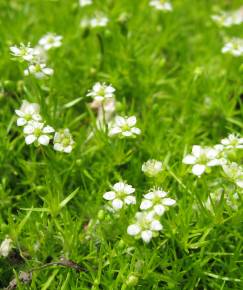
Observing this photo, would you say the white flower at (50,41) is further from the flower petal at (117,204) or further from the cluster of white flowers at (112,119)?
the flower petal at (117,204)

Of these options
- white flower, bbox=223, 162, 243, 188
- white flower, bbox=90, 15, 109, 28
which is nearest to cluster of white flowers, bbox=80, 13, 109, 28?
white flower, bbox=90, 15, 109, 28

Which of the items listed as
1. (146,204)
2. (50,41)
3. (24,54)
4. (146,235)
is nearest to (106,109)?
(50,41)

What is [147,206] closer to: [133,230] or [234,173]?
[133,230]

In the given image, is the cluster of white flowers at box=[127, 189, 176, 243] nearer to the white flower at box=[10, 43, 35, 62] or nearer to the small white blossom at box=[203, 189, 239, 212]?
the small white blossom at box=[203, 189, 239, 212]

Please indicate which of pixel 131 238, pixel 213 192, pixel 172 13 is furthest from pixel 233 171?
pixel 172 13

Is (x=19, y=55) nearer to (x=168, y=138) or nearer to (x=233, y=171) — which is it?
(x=168, y=138)
